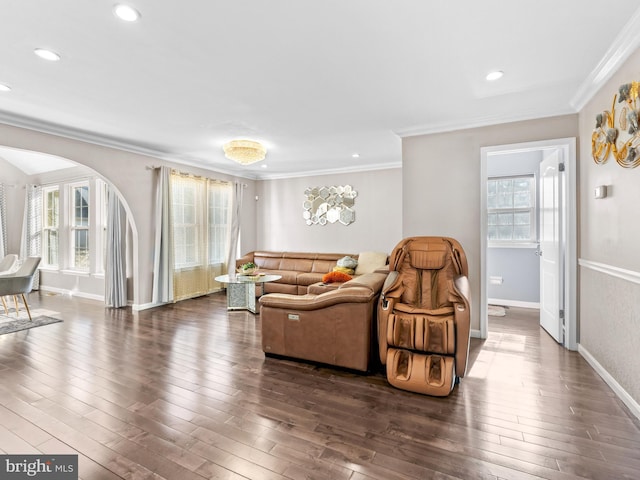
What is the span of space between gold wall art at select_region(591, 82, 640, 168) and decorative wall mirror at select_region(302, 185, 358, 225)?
428 cm

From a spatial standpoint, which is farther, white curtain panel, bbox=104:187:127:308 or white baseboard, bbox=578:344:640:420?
white curtain panel, bbox=104:187:127:308

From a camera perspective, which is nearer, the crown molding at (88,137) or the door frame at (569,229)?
the door frame at (569,229)

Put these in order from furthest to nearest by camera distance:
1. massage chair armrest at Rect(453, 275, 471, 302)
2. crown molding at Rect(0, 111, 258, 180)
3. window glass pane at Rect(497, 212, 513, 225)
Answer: window glass pane at Rect(497, 212, 513, 225)
crown molding at Rect(0, 111, 258, 180)
massage chair armrest at Rect(453, 275, 471, 302)

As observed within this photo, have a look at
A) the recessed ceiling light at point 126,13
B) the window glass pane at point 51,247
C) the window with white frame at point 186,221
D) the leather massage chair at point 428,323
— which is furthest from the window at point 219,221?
the recessed ceiling light at point 126,13

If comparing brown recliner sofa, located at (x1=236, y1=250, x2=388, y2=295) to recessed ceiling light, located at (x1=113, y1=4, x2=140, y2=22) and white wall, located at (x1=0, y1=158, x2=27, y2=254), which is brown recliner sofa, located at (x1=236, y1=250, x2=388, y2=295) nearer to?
recessed ceiling light, located at (x1=113, y1=4, x2=140, y2=22)

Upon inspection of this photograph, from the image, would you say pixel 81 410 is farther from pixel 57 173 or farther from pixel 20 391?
pixel 57 173

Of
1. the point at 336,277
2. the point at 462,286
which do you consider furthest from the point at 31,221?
the point at 462,286

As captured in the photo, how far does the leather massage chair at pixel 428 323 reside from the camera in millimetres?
2479

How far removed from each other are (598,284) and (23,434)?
4.44 meters

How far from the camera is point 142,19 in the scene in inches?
76.7

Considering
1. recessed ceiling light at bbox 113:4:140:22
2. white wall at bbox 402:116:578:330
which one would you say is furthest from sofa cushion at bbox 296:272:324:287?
recessed ceiling light at bbox 113:4:140:22

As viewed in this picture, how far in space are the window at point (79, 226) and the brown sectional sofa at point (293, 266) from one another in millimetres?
3057

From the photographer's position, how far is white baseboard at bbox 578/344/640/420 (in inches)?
85.6

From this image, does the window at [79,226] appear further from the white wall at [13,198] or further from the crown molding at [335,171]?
the crown molding at [335,171]
